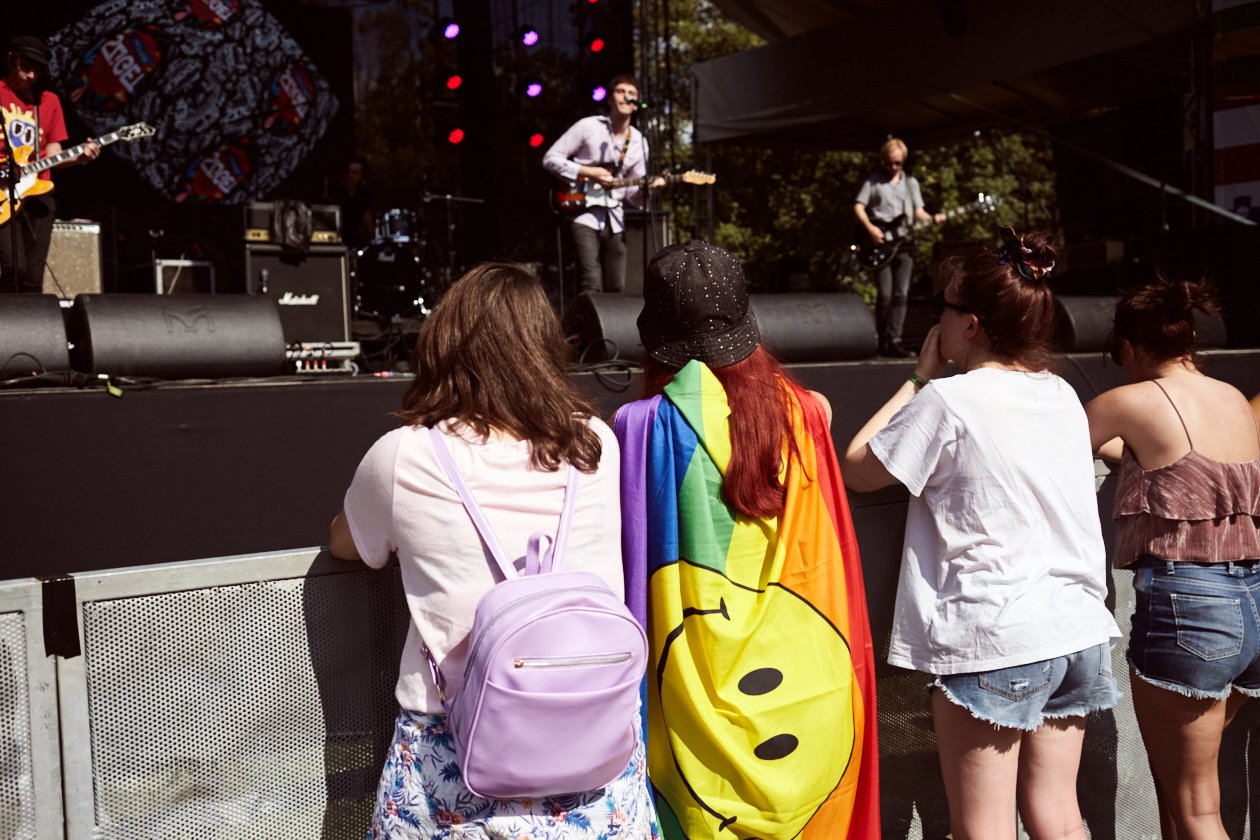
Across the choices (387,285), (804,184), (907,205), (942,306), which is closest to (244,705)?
(942,306)

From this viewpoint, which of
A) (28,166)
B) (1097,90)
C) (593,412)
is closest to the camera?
(593,412)

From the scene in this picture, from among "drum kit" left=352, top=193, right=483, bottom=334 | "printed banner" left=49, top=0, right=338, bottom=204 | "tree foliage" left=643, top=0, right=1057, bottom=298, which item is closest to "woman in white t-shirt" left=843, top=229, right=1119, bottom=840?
"drum kit" left=352, top=193, right=483, bottom=334

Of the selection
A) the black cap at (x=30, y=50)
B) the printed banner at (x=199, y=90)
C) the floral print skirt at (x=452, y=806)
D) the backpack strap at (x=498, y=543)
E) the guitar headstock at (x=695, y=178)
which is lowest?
the floral print skirt at (x=452, y=806)

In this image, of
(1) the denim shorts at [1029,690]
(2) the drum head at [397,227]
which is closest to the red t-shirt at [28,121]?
(2) the drum head at [397,227]

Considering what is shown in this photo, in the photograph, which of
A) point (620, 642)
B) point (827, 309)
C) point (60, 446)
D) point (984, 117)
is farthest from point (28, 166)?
point (984, 117)

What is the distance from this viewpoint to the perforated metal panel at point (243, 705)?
173 centimetres

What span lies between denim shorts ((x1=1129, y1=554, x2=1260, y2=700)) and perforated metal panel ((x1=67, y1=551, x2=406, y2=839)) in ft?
5.30

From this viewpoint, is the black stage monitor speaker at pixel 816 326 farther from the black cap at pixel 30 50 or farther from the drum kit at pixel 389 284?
the black cap at pixel 30 50

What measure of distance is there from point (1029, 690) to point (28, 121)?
6369mm

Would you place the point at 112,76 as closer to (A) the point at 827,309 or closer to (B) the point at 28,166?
(B) the point at 28,166

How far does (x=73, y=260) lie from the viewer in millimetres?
7520

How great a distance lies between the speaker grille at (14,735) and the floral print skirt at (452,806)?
51 centimetres

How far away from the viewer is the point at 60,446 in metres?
3.85

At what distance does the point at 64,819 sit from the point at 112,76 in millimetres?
10109
